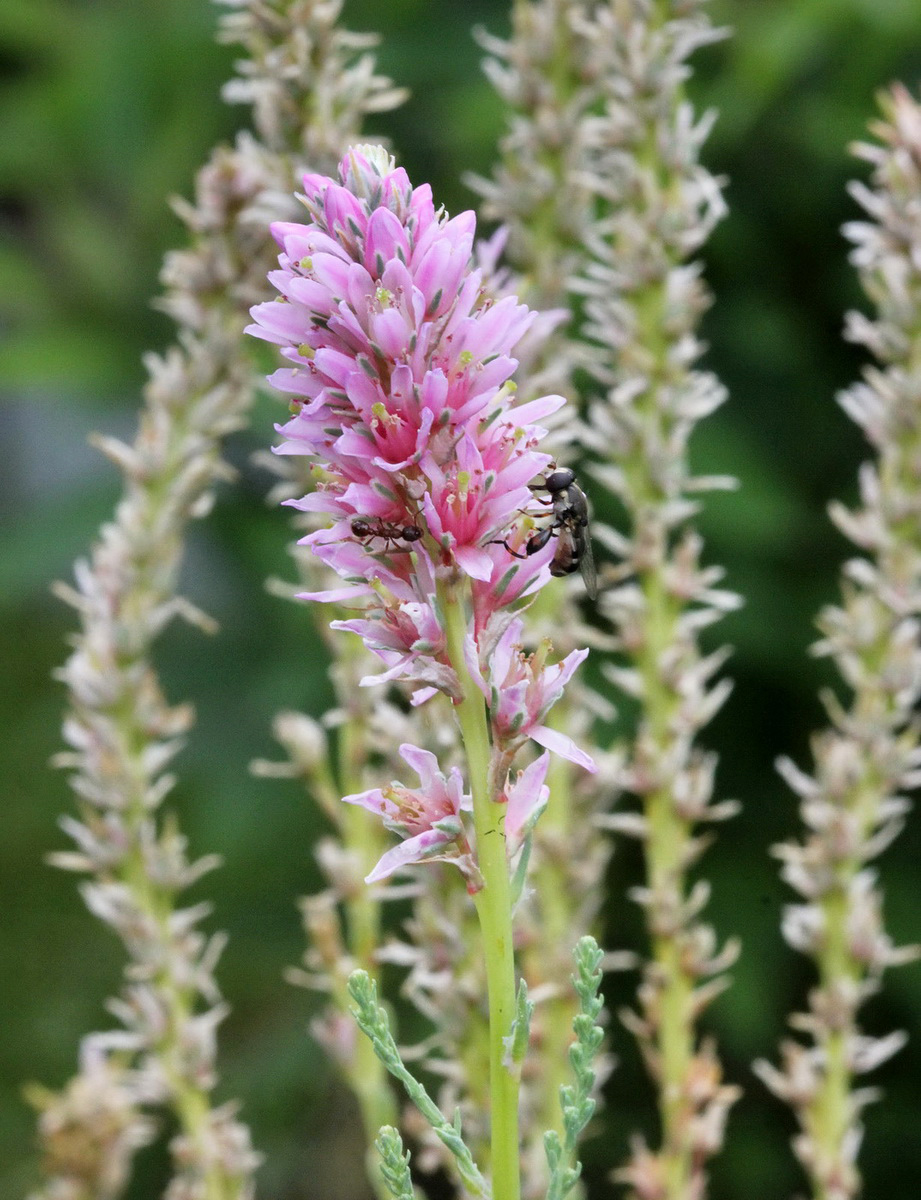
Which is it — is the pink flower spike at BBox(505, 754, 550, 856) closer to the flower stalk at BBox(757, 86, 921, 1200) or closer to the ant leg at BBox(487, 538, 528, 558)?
the ant leg at BBox(487, 538, 528, 558)

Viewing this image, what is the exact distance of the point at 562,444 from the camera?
931 mm

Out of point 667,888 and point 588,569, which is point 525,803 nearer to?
point 588,569

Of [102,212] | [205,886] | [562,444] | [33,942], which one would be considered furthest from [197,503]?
[33,942]

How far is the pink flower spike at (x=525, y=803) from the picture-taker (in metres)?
0.54

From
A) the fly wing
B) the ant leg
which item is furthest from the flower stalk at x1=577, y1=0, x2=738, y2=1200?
the ant leg

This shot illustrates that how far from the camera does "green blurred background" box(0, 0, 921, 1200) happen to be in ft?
6.77

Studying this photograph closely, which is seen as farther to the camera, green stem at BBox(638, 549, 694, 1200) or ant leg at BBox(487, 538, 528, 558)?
green stem at BBox(638, 549, 694, 1200)

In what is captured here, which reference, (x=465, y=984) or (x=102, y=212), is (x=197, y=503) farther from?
(x=102, y=212)

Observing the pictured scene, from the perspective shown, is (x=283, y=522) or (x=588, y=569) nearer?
(x=588, y=569)

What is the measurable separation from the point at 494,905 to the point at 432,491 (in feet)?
0.50

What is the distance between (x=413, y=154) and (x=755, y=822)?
1219 mm

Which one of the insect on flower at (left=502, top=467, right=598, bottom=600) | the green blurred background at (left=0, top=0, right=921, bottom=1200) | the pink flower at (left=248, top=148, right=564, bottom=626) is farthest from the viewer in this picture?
the green blurred background at (left=0, top=0, right=921, bottom=1200)

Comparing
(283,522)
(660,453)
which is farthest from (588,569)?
(283,522)

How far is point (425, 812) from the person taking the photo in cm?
55
